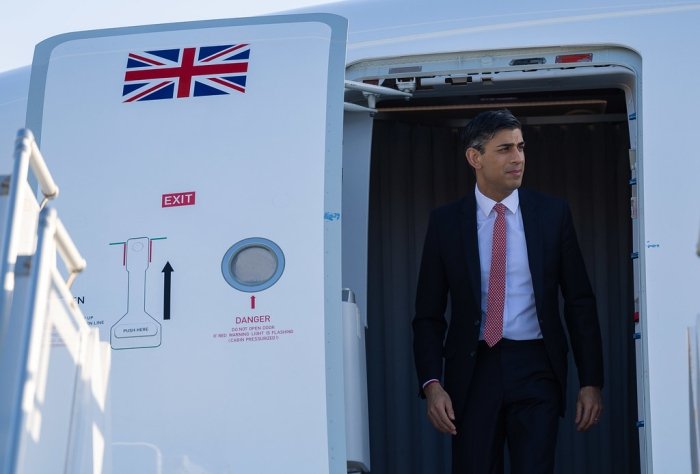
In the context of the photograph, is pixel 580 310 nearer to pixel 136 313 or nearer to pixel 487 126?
pixel 487 126

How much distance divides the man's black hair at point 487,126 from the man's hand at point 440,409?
3.44ft

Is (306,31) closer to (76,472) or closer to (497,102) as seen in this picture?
(497,102)

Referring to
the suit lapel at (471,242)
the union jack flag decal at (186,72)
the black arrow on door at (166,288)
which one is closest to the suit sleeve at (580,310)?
the suit lapel at (471,242)

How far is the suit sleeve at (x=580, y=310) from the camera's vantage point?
5.17 metres

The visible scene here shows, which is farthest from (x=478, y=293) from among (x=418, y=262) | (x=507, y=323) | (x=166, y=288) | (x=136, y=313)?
(x=418, y=262)

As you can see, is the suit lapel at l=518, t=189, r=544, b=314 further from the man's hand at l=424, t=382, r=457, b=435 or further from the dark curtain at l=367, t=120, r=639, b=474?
the dark curtain at l=367, t=120, r=639, b=474

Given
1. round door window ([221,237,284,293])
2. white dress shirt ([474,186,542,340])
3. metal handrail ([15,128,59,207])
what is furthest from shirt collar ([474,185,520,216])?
metal handrail ([15,128,59,207])

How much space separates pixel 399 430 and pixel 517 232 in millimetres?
2100

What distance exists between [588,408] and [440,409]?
0.62 metres

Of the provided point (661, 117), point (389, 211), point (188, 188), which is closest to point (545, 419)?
point (661, 117)

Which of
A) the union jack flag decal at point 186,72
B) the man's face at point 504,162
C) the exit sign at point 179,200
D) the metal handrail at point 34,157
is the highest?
the union jack flag decal at point 186,72

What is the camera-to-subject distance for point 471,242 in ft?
17.1

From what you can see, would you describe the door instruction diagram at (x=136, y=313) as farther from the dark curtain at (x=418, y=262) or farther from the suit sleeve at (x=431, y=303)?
the dark curtain at (x=418, y=262)

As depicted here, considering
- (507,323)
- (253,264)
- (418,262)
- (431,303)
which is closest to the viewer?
(253,264)
